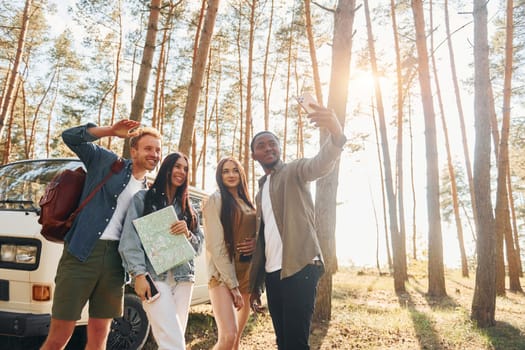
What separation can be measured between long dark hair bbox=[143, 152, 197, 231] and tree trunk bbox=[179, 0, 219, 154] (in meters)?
3.99

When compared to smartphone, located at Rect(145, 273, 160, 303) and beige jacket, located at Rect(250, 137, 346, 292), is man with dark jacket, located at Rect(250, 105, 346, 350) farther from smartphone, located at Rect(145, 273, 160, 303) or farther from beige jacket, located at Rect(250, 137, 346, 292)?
smartphone, located at Rect(145, 273, 160, 303)

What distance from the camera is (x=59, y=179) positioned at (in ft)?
8.63

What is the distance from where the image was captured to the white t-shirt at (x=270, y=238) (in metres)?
2.69

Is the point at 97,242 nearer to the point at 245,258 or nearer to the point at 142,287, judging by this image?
the point at 142,287

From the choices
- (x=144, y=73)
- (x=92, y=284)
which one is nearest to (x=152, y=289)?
(x=92, y=284)

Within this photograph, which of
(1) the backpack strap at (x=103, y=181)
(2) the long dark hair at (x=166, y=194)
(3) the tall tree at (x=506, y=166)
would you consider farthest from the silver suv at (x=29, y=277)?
(3) the tall tree at (x=506, y=166)

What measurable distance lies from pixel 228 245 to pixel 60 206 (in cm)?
130

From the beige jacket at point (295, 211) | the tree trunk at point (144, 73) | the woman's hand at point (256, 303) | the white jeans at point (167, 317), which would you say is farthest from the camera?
the tree trunk at point (144, 73)

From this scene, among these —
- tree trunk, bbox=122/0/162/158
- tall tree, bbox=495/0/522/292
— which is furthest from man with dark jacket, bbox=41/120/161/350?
tall tree, bbox=495/0/522/292

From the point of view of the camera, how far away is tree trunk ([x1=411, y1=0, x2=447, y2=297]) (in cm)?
970

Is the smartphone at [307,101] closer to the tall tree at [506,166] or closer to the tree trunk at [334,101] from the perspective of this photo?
the tree trunk at [334,101]

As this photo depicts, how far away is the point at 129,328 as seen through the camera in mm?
3773

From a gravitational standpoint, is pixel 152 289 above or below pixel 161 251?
below

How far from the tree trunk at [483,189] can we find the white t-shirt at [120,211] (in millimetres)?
5836
